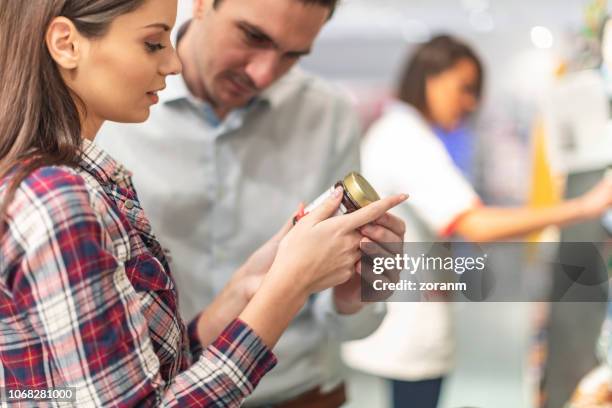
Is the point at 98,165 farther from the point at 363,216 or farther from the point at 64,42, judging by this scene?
the point at 363,216

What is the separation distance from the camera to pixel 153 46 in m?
0.79

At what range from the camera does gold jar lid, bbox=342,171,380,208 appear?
82 centimetres

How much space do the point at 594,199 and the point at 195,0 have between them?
0.70 meters

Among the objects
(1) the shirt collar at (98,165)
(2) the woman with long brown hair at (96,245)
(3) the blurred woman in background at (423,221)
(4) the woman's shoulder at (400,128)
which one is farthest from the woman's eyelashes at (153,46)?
(4) the woman's shoulder at (400,128)

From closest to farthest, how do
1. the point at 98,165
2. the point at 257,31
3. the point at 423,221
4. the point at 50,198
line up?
the point at 50,198 → the point at 98,165 → the point at 257,31 → the point at 423,221

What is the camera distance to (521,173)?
11.9 ft

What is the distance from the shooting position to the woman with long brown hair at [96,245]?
2.21 feet

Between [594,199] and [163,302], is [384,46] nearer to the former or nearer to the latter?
[594,199]

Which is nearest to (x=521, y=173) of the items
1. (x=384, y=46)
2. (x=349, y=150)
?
(x=384, y=46)

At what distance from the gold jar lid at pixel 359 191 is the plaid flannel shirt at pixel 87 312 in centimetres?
18

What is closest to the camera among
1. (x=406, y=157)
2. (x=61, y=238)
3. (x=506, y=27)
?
(x=61, y=238)

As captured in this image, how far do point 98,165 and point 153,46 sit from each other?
0.14m

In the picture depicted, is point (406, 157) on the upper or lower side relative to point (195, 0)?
lower

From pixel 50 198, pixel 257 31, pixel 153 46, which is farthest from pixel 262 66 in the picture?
pixel 50 198
